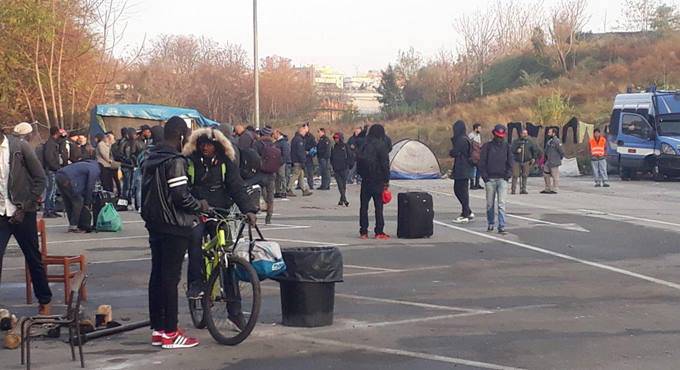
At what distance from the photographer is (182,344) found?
8367 mm

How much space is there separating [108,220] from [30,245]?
27.4ft

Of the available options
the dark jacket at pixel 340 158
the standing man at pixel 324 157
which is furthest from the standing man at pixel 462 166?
the standing man at pixel 324 157

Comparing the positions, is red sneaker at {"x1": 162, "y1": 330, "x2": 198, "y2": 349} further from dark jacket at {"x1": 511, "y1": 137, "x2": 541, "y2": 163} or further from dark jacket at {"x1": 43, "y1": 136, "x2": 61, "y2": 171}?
dark jacket at {"x1": 511, "y1": 137, "x2": 541, "y2": 163}

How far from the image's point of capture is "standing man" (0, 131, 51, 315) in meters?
9.40

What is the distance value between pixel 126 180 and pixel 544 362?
646 inches

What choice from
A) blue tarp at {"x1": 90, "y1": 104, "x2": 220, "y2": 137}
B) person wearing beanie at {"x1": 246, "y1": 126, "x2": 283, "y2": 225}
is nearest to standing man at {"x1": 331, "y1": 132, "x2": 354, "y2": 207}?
person wearing beanie at {"x1": 246, "y1": 126, "x2": 283, "y2": 225}

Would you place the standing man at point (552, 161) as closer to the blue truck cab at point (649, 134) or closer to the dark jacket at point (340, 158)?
the dark jacket at point (340, 158)

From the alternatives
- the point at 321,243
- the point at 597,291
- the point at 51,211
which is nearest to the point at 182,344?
the point at 597,291

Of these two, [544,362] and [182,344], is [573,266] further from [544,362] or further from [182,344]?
[182,344]

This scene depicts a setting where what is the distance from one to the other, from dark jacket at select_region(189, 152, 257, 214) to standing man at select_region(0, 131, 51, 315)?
162 cm

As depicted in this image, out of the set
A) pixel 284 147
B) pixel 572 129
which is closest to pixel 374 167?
pixel 284 147

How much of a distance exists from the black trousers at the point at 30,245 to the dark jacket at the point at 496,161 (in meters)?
8.72

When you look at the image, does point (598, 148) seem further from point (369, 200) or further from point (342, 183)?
point (369, 200)

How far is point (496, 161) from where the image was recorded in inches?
653
